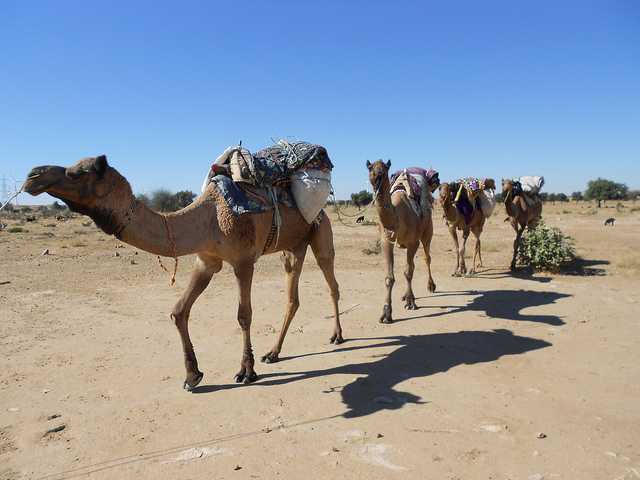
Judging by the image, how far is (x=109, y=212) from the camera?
3660 mm

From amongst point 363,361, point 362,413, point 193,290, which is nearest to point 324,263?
point 363,361

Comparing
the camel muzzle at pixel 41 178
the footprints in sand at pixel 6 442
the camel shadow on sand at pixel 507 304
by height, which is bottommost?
the footprints in sand at pixel 6 442

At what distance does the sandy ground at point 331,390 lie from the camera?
11.3ft

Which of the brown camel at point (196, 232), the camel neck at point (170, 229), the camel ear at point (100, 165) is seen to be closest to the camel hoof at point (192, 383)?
the brown camel at point (196, 232)

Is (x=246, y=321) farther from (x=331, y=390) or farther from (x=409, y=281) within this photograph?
(x=409, y=281)

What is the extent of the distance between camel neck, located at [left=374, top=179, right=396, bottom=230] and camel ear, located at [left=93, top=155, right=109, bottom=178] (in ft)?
14.2

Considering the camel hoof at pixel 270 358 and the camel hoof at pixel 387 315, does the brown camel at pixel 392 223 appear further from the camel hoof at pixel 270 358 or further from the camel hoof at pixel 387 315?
the camel hoof at pixel 270 358

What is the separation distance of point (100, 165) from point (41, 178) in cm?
43

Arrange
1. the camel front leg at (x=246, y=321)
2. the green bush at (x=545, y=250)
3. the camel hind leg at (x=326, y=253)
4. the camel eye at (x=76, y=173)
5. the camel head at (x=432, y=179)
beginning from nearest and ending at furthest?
the camel eye at (x=76, y=173) → the camel front leg at (x=246, y=321) → the camel hind leg at (x=326, y=253) → the camel head at (x=432, y=179) → the green bush at (x=545, y=250)

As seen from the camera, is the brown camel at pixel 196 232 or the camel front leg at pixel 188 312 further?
the camel front leg at pixel 188 312

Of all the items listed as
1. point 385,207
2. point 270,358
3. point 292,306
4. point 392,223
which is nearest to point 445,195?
point 392,223

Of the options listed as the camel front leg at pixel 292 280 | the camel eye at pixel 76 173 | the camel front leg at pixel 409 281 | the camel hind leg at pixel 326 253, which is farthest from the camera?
the camel front leg at pixel 409 281

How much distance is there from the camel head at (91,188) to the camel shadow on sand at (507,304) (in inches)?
200

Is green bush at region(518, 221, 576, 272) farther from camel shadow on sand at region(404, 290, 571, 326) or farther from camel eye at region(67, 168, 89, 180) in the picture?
camel eye at region(67, 168, 89, 180)
